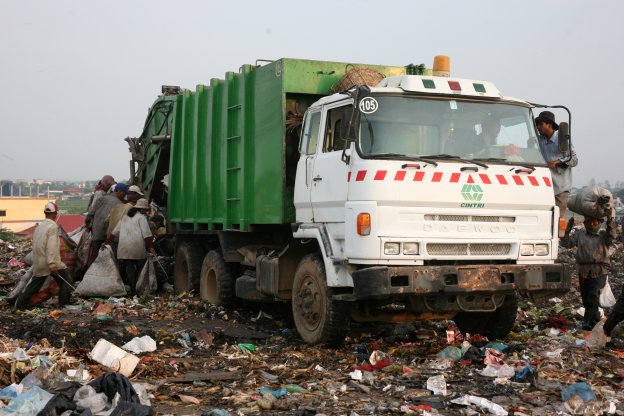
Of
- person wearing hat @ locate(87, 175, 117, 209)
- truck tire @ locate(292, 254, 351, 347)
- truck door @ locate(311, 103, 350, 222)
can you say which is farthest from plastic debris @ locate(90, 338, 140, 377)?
person wearing hat @ locate(87, 175, 117, 209)

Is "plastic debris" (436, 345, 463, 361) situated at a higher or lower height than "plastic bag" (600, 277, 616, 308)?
lower

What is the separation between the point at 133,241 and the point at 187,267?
85cm

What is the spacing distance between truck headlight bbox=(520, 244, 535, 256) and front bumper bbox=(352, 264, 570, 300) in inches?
5.3

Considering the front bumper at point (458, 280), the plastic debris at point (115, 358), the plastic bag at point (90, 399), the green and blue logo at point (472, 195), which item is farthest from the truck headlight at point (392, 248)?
the plastic bag at point (90, 399)

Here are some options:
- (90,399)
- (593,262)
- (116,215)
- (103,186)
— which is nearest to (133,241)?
(116,215)

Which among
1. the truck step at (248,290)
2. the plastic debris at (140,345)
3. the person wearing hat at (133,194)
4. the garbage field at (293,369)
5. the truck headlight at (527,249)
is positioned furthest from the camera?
the person wearing hat at (133,194)

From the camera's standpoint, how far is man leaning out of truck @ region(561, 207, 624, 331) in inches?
331

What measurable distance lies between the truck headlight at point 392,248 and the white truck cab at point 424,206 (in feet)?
0.10

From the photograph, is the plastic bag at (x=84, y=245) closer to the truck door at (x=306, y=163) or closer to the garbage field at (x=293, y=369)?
the garbage field at (x=293, y=369)

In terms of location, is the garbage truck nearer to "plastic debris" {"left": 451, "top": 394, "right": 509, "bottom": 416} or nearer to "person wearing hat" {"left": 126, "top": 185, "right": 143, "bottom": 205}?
"plastic debris" {"left": 451, "top": 394, "right": 509, "bottom": 416}

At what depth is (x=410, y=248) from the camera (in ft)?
21.9

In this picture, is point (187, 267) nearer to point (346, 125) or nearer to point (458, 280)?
point (346, 125)

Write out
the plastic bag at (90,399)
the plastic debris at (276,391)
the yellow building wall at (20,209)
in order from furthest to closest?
the yellow building wall at (20,209) < the plastic debris at (276,391) < the plastic bag at (90,399)

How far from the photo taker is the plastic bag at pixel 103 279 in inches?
440
